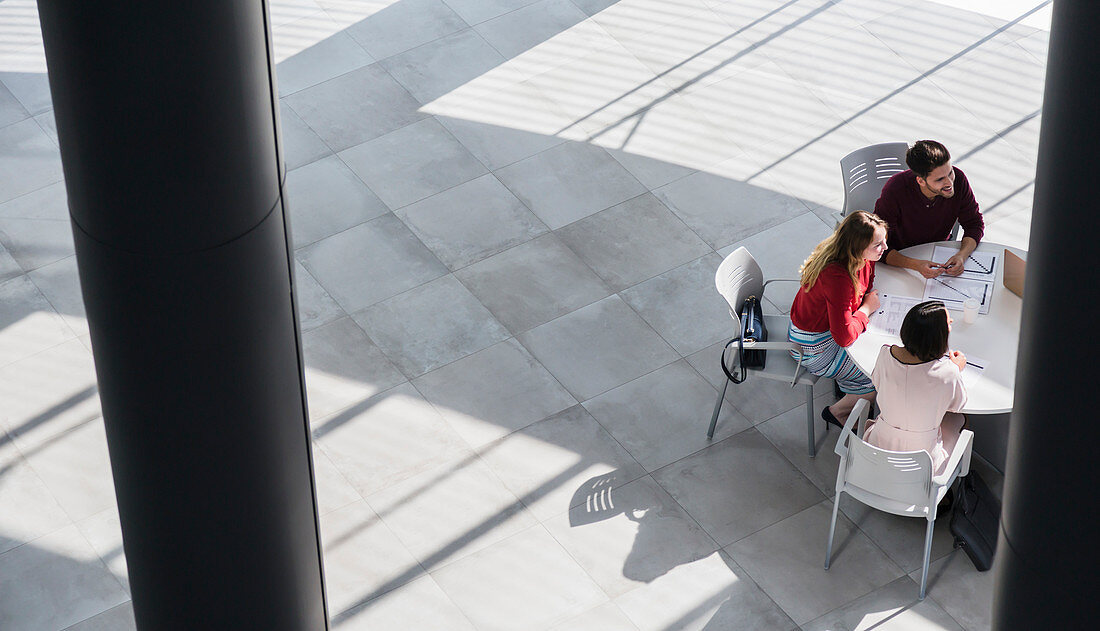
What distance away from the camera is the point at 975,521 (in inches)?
250

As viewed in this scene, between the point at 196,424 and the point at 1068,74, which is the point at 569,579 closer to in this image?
the point at 196,424

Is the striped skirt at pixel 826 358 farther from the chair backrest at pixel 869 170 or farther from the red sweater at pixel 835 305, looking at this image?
the chair backrest at pixel 869 170

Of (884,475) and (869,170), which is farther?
(869,170)

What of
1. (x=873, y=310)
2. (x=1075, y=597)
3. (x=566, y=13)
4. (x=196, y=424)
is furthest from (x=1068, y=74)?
(x=566, y=13)

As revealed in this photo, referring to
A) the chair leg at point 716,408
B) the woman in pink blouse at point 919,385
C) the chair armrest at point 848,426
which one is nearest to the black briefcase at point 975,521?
the woman in pink blouse at point 919,385

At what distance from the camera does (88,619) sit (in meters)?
6.12

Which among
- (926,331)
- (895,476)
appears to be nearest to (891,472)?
(895,476)

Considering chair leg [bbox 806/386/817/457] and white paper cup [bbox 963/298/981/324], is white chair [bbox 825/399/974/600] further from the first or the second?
white paper cup [bbox 963/298/981/324]

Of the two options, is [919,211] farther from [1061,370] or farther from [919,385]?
[1061,370]

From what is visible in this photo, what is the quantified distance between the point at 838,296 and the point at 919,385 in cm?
66

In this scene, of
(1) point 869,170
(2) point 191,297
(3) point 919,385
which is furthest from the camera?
(1) point 869,170

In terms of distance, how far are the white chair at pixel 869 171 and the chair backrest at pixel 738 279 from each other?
87 centimetres

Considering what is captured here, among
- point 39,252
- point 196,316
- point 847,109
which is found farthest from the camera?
point 847,109

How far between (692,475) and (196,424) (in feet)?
11.4
